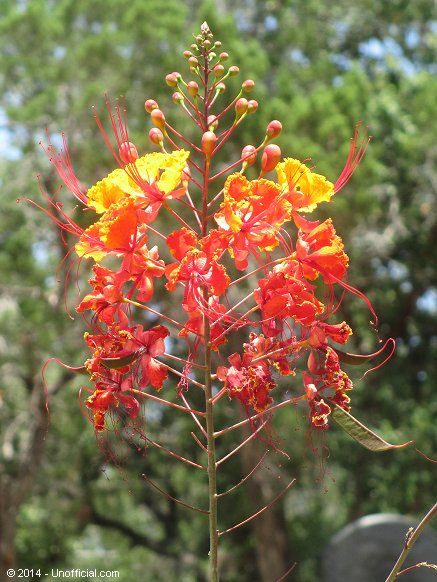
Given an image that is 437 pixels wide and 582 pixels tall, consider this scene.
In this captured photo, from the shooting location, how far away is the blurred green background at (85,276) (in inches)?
339

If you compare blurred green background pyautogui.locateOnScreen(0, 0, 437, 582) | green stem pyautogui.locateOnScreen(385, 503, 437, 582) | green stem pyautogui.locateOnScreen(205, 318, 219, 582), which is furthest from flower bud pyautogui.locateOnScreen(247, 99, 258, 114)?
blurred green background pyautogui.locateOnScreen(0, 0, 437, 582)

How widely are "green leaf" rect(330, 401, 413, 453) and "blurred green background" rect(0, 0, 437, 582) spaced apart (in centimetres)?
627

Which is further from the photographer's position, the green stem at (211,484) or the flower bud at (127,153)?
the flower bud at (127,153)

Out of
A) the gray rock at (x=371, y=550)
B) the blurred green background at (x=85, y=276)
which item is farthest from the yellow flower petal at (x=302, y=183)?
the blurred green background at (x=85, y=276)

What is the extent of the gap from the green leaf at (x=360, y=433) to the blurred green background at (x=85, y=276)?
20.6ft

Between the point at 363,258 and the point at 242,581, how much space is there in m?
3.99

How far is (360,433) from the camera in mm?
1296

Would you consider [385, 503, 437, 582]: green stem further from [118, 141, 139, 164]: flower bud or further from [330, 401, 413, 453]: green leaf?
[118, 141, 139, 164]: flower bud

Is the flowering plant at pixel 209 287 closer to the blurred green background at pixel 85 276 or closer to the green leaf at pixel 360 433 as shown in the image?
the green leaf at pixel 360 433

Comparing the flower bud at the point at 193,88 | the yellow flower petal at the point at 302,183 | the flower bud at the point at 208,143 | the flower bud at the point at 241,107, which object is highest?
the flower bud at the point at 193,88

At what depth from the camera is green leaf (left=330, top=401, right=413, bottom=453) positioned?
1.25 meters

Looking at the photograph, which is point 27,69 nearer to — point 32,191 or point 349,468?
point 32,191

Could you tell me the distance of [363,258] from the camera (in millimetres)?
9664

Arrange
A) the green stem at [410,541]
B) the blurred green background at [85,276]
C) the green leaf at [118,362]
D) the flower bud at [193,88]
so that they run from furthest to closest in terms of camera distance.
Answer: the blurred green background at [85,276], the flower bud at [193,88], the green leaf at [118,362], the green stem at [410,541]
